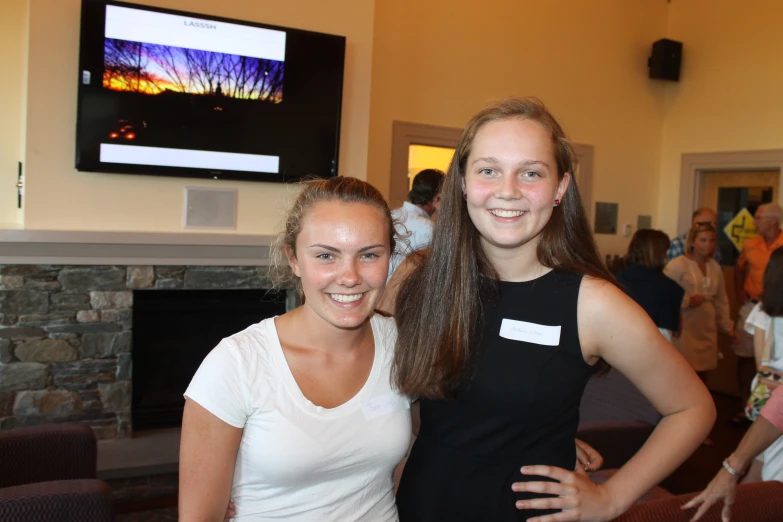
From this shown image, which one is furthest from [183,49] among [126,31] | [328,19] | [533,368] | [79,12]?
[533,368]

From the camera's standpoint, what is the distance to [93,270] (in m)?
3.48

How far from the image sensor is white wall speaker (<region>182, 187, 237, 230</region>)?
3.68 meters

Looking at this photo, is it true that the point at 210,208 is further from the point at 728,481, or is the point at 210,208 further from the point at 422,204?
the point at 728,481

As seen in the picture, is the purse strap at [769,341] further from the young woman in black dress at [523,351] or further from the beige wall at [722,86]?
the beige wall at [722,86]

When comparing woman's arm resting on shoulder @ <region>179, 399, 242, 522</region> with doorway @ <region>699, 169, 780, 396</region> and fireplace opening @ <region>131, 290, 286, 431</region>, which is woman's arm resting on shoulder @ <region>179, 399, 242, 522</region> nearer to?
fireplace opening @ <region>131, 290, 286, 431</region>

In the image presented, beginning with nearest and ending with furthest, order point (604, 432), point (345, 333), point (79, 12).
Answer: point (345, 333)
point (604, 432)
point (79, 12)

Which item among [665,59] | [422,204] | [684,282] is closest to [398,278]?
[422,204]

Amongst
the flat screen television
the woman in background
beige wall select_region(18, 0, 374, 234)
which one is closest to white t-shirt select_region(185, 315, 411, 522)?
beige wall select_region(18, 0, 374, 234)

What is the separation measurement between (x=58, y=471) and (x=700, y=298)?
13.3 ft

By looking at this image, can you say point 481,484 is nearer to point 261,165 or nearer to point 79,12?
point 261,165

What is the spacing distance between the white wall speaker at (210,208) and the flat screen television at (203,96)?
12cm

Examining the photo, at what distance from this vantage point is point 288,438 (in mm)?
1208

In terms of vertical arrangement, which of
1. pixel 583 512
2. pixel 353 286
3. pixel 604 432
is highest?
pixel 353 286

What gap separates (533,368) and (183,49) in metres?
2.99
